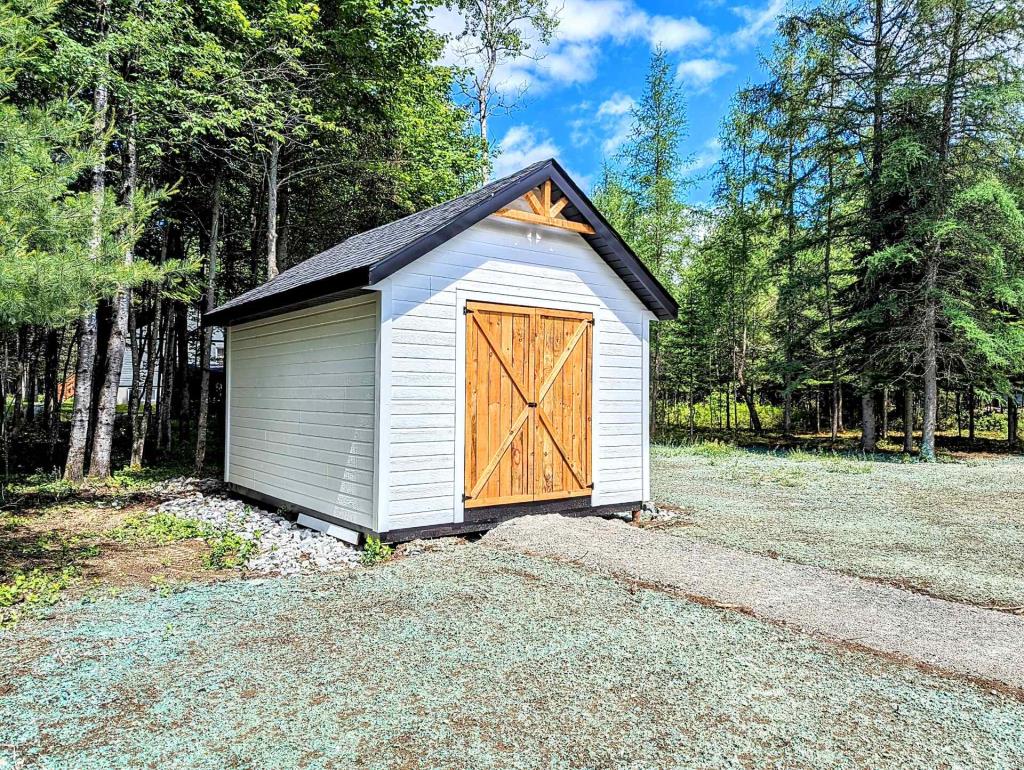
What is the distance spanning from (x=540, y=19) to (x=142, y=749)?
756 inches

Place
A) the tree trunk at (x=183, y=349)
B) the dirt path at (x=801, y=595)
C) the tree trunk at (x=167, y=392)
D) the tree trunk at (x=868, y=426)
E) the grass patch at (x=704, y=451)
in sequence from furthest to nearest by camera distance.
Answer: the tree trunk at (x=868, y=426)
the tree trunk at (x=183, y=349)
the grass patch at (x=704, y=451)
the tree trunk at (x=167, y=392)
the dirt path at (x=801, y=595)

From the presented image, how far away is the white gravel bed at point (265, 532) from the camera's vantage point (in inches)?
211

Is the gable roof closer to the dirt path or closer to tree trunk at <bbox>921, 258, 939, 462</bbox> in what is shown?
the dirt path

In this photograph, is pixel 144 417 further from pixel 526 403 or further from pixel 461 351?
pixel 526 403

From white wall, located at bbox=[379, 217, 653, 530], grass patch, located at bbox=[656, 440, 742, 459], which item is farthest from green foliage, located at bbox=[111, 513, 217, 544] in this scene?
grass patch, located at bbox=[656, 440, 742, 459]

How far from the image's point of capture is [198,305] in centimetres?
1711

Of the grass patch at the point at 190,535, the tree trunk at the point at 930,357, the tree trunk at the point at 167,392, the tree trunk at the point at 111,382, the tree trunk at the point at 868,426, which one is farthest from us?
the tree trunk at the point at 868,426

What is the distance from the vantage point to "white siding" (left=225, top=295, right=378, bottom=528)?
5.73m

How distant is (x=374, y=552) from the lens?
5410mm

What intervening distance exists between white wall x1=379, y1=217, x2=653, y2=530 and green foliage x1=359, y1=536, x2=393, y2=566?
0.60 ft

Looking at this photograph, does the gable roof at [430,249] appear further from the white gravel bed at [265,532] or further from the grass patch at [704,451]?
the grass patch at [704,451]

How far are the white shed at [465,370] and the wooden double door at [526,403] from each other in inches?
0.6

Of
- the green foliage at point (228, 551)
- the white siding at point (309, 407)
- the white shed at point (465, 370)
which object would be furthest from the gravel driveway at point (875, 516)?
the green foliage at point (228, 551)

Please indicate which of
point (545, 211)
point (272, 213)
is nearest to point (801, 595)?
point (545, 211)
